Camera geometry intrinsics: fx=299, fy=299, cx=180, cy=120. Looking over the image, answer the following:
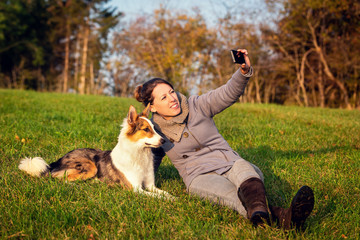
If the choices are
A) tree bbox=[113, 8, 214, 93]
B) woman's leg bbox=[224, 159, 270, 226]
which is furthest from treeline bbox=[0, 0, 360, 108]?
woman's leg bbox=[224, 159, 270, 226]

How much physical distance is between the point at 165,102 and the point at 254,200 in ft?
5.56

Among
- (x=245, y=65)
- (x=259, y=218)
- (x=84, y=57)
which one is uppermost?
(x=84, y=57)

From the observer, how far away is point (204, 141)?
3.76 meters

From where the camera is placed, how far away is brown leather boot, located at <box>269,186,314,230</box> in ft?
8.31

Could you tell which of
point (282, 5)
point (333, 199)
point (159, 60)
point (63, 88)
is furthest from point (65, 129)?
Answer: point (63, 88)

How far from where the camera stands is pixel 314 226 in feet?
9.26

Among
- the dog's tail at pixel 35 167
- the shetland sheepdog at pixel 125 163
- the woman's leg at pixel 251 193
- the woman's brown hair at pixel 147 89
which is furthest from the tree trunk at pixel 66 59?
the woman's leg at pixel 251 193

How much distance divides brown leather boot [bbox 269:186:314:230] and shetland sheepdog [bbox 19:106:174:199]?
52.5 inches

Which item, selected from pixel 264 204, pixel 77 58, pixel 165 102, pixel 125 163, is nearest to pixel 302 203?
pixel 264 204

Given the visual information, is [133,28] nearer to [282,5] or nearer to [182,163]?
[282,5]

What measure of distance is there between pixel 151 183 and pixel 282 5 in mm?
22133

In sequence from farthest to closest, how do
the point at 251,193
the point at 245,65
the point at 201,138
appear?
the point at 201,138, the point at 245,65, the point at 251,193

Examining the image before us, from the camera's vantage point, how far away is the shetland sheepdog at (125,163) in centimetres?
383

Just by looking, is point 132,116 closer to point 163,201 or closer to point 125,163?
point 125,163
